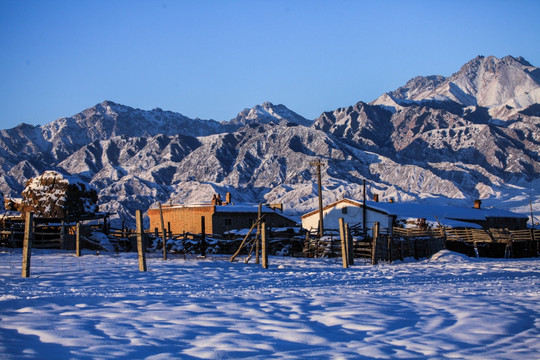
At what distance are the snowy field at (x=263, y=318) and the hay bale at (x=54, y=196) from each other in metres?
25.8

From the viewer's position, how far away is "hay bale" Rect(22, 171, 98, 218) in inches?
1569

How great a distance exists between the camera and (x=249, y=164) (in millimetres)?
195500

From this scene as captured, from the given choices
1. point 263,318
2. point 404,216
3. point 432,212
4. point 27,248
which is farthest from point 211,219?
point 263,318

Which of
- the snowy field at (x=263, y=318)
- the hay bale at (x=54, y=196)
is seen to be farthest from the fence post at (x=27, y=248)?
the hay bale at (x=54, y=196)

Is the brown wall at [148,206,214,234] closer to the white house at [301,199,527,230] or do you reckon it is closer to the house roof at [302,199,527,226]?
the white house at [301,199,527,230]

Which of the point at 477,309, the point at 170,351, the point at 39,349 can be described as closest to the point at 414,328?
the point at 477,309

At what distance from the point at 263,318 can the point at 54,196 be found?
34490 millimetres

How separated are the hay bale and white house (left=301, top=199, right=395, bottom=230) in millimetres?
20454

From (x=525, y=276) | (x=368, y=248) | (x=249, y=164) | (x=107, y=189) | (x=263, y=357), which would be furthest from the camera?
(x=249, y=164)

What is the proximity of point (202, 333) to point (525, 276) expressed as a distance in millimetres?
12523

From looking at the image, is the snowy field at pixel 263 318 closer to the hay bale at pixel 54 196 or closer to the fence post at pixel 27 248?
the fence post at pixel 27 248

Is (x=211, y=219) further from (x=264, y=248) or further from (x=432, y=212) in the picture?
(x=264, y=248)

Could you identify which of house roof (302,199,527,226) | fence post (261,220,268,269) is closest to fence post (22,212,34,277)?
fence post (261,220,268,269)

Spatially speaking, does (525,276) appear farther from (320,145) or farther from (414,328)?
(320,145)
